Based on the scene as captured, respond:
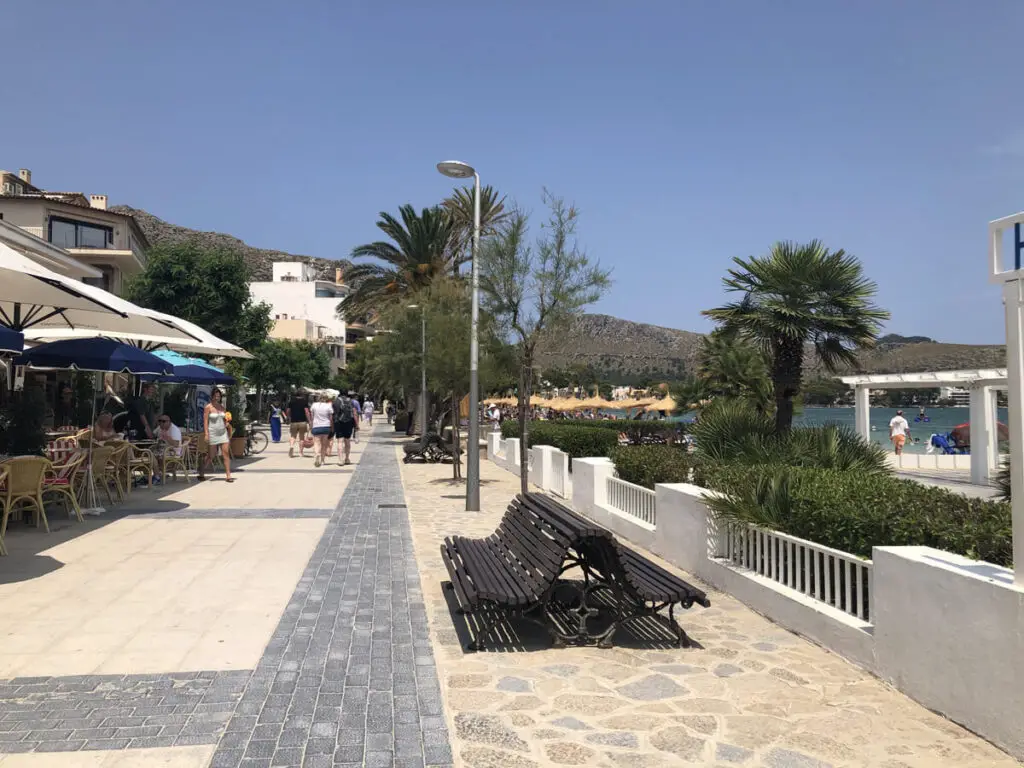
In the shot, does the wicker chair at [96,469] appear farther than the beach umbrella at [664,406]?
No

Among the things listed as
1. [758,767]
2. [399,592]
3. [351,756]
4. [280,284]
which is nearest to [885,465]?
[399,592]

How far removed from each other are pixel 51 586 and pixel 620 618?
15.8ft

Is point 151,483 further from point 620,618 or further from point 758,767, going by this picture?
point 758,767

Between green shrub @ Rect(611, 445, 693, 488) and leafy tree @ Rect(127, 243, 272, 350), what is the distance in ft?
83.9

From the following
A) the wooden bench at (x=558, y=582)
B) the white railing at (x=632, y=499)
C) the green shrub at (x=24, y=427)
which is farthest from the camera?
the green shrub at (x=24, y=427)

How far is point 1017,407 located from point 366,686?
12.0ft

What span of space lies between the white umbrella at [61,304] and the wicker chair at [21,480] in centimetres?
178

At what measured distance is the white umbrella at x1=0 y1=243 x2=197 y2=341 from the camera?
23.2 feet

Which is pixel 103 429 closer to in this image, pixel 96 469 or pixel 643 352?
pixel 96 469

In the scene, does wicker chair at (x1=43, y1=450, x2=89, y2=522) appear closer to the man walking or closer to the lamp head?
the lamp head

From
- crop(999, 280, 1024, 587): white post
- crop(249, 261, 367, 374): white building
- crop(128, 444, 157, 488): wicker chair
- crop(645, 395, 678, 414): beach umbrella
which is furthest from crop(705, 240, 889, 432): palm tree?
crop(249, 261, 367, 374): white building

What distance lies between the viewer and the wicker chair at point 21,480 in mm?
7789

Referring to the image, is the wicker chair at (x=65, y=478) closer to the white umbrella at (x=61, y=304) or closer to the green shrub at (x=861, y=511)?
the white umbrella at (x=61, y=304)

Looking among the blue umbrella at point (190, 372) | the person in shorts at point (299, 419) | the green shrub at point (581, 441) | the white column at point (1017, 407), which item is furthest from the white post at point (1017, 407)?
the person in shorts at point (299, 419)
